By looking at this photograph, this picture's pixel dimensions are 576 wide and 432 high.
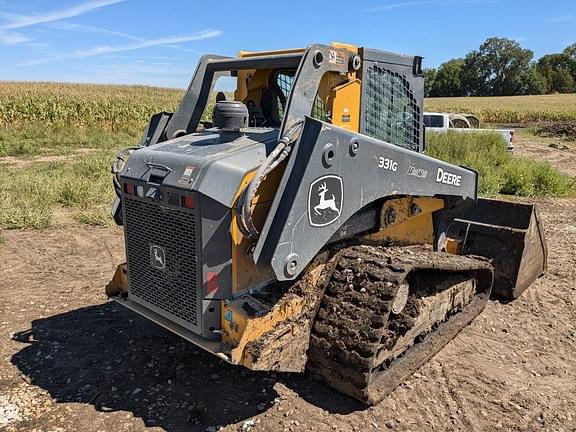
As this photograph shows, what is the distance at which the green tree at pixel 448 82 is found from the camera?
Answer: 82.4 metres

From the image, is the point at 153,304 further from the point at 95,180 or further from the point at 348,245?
the point at 95,180

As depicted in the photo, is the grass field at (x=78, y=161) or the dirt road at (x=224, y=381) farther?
the grass field at (x=78, y=161)

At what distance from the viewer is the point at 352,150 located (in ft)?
10.5

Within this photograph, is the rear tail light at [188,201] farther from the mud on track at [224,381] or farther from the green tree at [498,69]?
the green tree at [498,69]

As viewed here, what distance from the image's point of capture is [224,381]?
154 inches

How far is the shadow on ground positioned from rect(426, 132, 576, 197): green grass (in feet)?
26.2

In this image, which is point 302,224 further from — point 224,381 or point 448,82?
point 448,82

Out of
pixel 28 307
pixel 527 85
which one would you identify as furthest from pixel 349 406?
pixel 527 85

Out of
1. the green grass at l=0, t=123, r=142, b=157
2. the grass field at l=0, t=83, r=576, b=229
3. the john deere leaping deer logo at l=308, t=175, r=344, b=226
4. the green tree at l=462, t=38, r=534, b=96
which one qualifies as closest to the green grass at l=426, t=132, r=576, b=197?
the grass field at l=0, t=83, r=576, b=229

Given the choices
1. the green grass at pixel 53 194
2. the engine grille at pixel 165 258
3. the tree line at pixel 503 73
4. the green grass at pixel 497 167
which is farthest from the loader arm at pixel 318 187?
the tree line at pixel 503 73

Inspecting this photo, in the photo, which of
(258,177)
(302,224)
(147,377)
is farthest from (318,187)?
(147,377)

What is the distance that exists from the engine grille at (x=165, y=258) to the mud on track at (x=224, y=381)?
658mm

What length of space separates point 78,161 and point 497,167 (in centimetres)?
1043

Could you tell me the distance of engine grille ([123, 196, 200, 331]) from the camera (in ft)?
10.8
